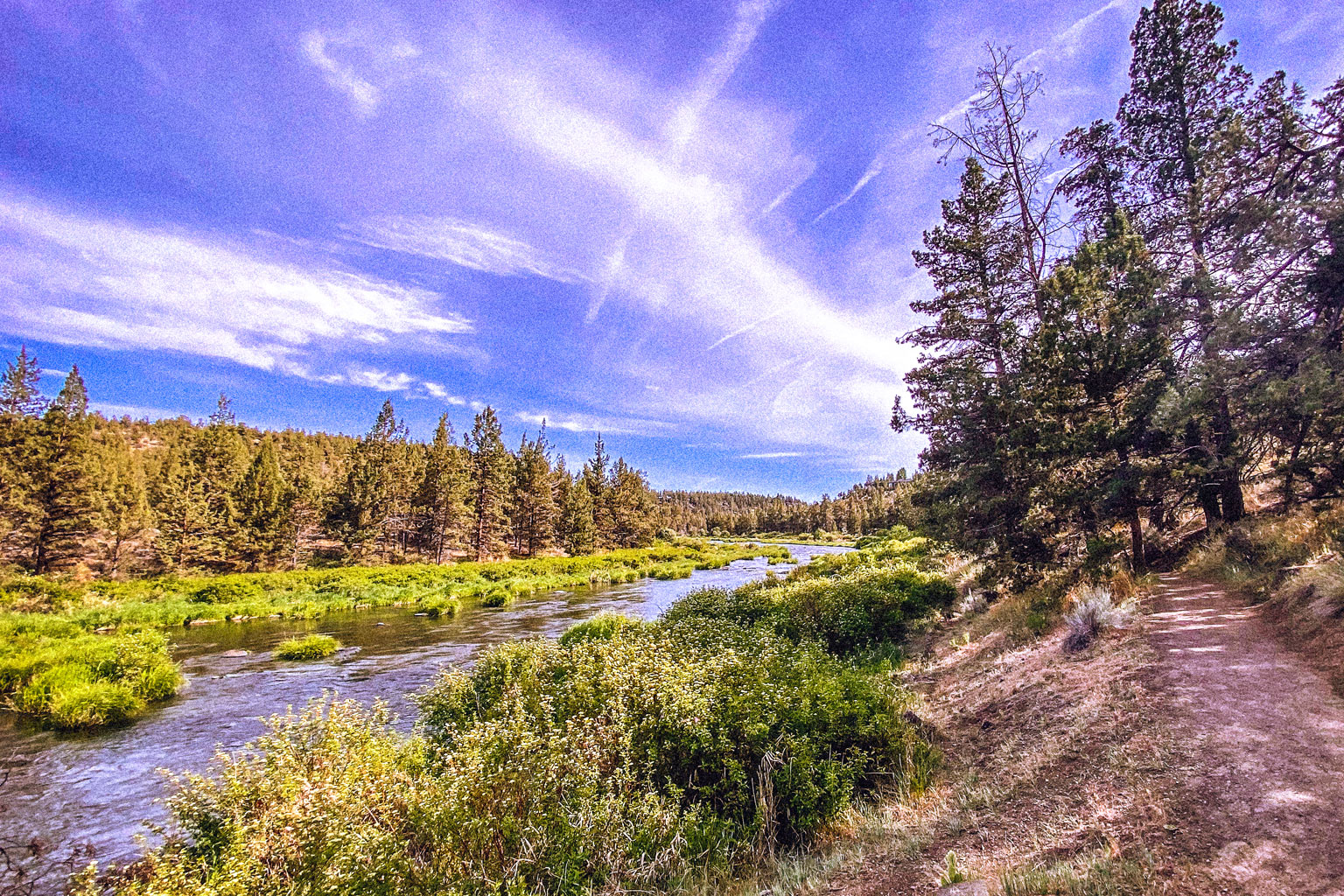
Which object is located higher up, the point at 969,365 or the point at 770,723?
the point at 969,365

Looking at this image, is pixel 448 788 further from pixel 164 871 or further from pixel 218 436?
pixel 218 436

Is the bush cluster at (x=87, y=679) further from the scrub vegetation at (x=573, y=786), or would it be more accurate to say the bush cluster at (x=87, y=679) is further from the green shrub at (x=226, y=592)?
the green shrub at (x=226, y=592)

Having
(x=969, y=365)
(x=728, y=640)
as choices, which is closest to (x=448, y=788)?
(x=728, y=640)

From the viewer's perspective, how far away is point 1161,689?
6.52 metres

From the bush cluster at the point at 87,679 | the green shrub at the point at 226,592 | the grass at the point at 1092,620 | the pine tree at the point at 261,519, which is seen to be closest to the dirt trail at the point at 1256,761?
the grass at the point at 1092,620

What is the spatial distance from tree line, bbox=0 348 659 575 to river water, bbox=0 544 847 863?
24978mm

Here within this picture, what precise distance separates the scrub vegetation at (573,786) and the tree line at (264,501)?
4548 cm

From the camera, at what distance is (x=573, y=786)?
6.15m

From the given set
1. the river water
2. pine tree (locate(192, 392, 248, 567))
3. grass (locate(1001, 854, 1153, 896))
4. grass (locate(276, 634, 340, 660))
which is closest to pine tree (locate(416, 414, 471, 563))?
pine tree (locate(192, 392, 248, 567))

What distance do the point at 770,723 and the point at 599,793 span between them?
8.30ft

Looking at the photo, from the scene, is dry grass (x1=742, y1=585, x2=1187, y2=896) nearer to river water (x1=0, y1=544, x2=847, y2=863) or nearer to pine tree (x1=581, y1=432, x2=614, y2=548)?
river water (x1=0, y1=544, x2=847, y2=863)

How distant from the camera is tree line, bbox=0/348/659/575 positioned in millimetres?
37062

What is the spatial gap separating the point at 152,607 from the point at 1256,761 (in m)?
39.0

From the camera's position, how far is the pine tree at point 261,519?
4569cm
